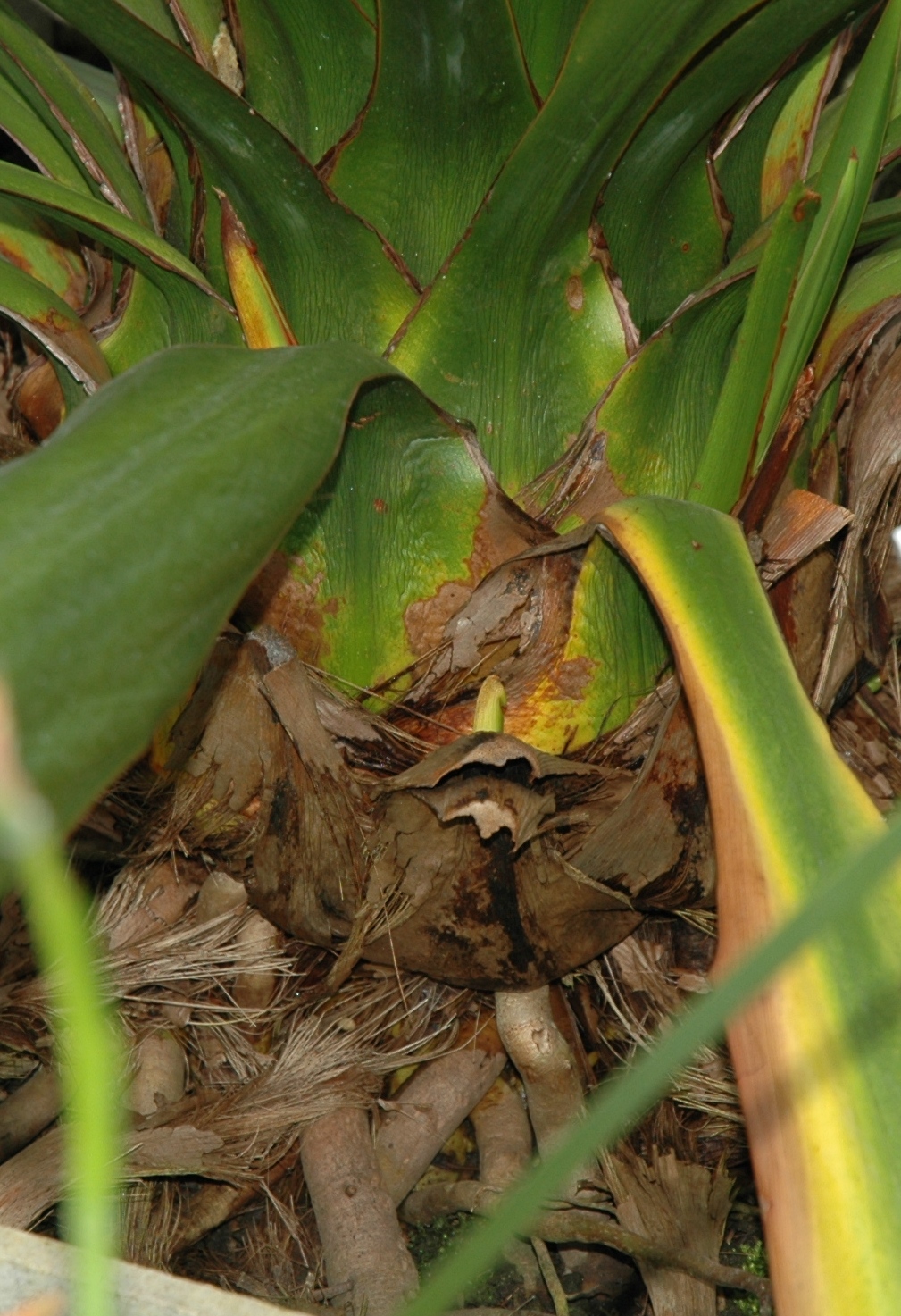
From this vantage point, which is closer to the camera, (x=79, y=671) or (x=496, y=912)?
(x=79, y=671)

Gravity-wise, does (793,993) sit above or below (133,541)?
below

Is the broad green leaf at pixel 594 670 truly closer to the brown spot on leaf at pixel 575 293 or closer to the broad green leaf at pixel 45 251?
the brown spot on leaf at pixel 575 293

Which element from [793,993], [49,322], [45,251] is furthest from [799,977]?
[45,251]

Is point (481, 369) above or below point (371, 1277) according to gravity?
above

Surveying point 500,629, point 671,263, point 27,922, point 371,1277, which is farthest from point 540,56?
point 371,1277

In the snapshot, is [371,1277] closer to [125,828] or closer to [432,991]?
[432,991]

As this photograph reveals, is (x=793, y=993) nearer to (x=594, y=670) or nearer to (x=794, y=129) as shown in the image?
(x=594, y=670)

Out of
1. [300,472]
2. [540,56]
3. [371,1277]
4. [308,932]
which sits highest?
[540,56]

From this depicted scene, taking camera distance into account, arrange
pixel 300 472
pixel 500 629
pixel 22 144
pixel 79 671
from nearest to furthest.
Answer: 1. pixel 79 671
2. pixel 300 472
3. pixel 500 629
4. pixel 22 144
